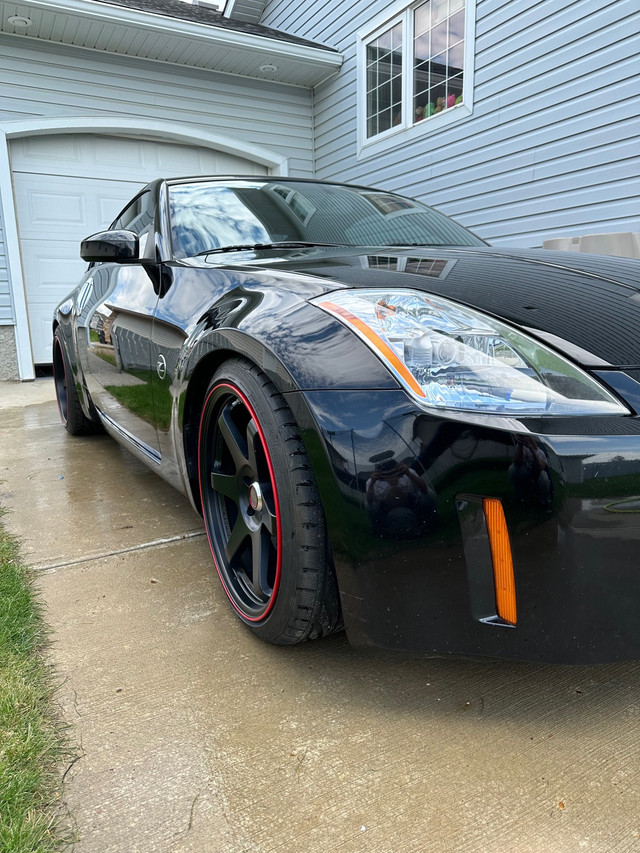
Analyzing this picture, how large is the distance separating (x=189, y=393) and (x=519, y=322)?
927mm

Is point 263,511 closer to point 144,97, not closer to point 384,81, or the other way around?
point 384,81

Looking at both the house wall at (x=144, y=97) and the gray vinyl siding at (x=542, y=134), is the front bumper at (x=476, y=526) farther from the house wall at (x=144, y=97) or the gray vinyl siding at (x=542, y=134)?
the house wall at (x=144, y=97)

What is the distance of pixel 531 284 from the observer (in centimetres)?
146

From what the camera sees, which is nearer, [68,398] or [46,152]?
[68,398]

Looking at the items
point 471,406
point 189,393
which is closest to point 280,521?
point 471,406

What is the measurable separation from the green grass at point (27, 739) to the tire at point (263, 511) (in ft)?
1.59

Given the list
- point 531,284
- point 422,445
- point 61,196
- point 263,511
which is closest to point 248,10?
point 61,196

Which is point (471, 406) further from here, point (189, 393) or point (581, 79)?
point (581, 79)

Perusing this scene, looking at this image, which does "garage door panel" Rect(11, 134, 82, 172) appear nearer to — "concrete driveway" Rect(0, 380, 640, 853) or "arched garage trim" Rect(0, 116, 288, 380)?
"arched garage trim" Rect(0, 116, 288, 380)

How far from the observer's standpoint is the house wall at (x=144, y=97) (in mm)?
6449

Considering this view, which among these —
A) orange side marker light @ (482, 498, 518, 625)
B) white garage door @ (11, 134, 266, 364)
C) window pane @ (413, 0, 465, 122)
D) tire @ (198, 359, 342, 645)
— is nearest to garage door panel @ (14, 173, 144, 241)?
white garage door @ (11, 134, 266, 364)

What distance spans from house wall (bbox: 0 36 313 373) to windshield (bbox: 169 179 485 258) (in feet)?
16.9

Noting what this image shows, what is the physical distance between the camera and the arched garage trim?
6.47 m

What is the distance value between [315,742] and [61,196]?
7.10m
